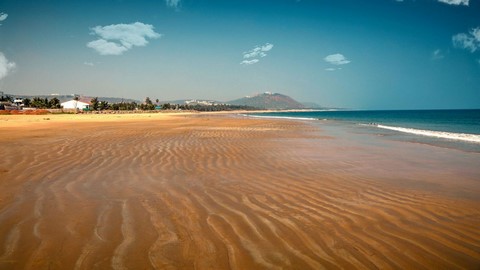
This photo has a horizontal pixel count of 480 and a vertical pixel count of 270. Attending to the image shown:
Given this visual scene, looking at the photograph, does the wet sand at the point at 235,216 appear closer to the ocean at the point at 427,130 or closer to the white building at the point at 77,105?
the ocean at the point at 427,130

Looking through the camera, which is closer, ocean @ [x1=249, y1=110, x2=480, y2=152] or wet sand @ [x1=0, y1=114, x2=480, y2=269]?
wet sand @ [x1=0, y1=114, x2=480, y2=269]

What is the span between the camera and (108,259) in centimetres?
286

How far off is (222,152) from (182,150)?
1.57 meters

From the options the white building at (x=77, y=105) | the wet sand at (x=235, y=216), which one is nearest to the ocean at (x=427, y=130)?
the wet sand at (x=235, y=216)

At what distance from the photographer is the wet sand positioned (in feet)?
9.69

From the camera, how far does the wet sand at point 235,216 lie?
295 cm

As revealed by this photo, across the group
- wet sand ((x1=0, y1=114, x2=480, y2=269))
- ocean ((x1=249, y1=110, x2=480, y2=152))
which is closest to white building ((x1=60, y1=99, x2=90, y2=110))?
ocean ((x1=249, y1=110, x2=480, y2=152))

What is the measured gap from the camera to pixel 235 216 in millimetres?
4133

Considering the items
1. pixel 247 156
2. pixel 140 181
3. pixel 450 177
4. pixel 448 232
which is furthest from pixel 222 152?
pixel 448 232

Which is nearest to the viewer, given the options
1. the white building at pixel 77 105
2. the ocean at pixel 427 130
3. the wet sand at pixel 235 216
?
the wet sand at pixel 235 216

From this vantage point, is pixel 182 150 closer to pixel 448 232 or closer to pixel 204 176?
pixel 204 176

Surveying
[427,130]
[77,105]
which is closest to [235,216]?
[427,130]

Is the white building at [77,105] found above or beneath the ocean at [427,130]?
above

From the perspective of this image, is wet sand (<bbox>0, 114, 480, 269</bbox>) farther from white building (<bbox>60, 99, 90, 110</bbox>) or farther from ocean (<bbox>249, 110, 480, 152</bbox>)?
white building (<bbox>60, 99, 90, 110</bbox>)
